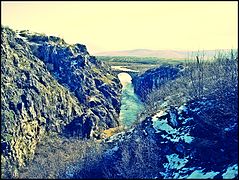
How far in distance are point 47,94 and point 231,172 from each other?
69.8 meters

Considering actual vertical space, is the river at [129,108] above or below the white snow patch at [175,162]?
below

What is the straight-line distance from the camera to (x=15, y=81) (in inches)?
4685

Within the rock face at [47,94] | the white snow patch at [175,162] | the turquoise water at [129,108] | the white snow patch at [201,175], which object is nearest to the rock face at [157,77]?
the turquoise water at [129,108]

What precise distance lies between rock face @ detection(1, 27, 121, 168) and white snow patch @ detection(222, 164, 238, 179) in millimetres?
52381

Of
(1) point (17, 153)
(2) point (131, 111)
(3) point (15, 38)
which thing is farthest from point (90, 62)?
(1) point (17, 153)

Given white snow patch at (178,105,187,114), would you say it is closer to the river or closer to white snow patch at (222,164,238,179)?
white snow patch at (222,164,238,179)

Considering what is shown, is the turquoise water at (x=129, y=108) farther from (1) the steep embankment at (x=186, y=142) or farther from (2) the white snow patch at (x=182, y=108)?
(2) the white snow patch at (x=182, y=108)

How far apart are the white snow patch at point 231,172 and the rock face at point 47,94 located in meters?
52.4

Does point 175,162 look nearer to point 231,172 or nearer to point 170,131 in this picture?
point 170,131

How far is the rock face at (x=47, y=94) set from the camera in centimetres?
11025

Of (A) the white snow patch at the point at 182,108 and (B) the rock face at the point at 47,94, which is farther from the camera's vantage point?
(B) the rock face at the point at 47,94

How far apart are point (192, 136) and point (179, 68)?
323ft

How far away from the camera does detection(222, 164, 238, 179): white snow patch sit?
74169 mm

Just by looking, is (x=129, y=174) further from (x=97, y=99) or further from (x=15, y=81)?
(x=97, y=99)
